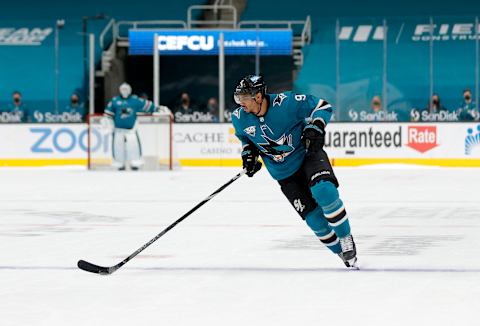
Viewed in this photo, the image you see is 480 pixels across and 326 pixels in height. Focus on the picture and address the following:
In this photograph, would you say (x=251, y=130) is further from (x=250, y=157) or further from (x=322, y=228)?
(x=322, y=228)

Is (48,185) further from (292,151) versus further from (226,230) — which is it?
(292,151)

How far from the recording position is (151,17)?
2486 centimetres

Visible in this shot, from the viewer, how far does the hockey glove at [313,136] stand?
6.00 m

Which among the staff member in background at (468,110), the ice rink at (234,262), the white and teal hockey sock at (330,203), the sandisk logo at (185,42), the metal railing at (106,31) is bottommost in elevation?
the ice rink at (234,262)

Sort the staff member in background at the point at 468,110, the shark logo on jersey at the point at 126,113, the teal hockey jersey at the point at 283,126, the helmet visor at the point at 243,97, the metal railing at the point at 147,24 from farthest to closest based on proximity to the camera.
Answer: the metal railing at the point at 147,24 < the staff member in background at the point at 468,110 < the shark logo on jersey at the point at 126,113 < the teal hockey jersey at the point at 283,126 < the helmet visor at the point at 243,97

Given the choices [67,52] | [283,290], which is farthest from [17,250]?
[67,52]

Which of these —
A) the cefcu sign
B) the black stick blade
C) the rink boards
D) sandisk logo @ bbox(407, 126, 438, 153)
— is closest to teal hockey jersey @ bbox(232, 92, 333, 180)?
the black stick blade

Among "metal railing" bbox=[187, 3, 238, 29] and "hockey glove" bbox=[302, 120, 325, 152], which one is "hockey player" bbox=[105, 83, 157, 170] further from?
"hockey glove" bbox=[302, 120, 325, 152]

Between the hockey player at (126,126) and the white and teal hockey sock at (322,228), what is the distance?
44.0 ft

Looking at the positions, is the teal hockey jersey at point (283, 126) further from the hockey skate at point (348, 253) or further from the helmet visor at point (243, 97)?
the hockey skate at point (348, 253)

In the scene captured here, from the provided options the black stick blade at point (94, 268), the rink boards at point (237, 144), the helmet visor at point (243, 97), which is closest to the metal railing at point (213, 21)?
the rink boards at point (237, 144)

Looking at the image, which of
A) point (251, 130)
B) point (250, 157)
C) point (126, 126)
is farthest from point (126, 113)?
point (251, 130)

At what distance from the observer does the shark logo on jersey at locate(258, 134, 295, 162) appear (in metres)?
6.18

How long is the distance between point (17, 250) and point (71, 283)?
166cm
